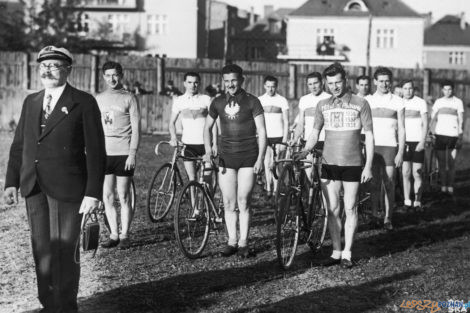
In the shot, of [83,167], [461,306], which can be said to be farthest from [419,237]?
[83,167]

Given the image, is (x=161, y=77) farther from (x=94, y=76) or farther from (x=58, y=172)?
(x=58, y=172)

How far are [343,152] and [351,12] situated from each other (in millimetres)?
55071

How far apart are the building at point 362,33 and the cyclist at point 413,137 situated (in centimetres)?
4683

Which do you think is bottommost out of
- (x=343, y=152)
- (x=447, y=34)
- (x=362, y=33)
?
(x=343, y=152)

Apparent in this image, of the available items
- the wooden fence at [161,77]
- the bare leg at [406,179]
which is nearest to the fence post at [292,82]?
the wooden fence at [161,77]

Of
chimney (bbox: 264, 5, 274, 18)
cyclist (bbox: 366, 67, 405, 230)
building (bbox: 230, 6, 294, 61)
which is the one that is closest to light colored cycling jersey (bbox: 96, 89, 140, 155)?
cyclist (bbox: 366, 67, 405, 230)

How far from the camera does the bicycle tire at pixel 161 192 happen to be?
35.4ft

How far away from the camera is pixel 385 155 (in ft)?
36.7

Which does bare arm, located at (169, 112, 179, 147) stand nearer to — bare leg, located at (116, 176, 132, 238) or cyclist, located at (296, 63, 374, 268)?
bare leg, located at (116, 176, 132, 238)

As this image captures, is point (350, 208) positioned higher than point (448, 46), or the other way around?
point (448, 46)

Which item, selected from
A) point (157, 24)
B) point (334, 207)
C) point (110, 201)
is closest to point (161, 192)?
point (110, 201)

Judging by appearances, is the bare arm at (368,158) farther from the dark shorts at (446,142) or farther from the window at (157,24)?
the window at (157,24)

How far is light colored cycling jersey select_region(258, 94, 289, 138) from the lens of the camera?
43.6 feet

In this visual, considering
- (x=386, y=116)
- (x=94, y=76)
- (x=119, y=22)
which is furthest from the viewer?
(x=119, y=22)
